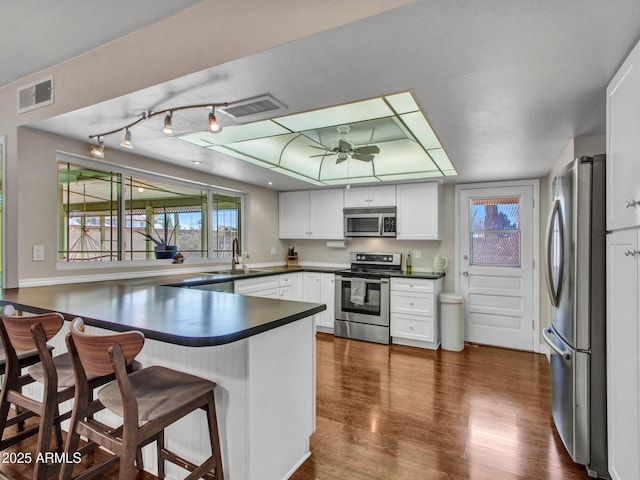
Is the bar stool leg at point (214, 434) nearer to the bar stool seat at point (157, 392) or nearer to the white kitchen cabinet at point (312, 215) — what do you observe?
the bar stool seat at point (157, 392)

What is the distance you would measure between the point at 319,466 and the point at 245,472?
0.55 meters

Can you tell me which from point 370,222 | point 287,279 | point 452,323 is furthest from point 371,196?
point 452,323

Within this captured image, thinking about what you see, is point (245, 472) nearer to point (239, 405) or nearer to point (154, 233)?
point (239, 405)

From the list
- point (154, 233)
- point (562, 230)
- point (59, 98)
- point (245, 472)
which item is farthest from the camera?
point (154, 233)

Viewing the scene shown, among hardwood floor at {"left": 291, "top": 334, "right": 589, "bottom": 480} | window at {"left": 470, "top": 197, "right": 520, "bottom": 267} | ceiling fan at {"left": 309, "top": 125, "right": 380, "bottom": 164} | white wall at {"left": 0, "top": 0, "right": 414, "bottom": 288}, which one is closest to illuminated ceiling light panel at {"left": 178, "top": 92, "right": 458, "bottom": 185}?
ceiling fan at {"left": 309, "top": 125, "right": 380, "bottom": 164}

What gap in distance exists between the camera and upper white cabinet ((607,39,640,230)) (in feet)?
4.56

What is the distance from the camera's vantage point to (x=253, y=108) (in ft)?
7.08

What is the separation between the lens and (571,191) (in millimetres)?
2008

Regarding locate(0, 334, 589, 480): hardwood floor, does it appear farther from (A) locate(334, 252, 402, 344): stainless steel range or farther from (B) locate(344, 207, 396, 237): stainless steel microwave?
(B) locate(344, 207, 396, 237): stainless steel microwave

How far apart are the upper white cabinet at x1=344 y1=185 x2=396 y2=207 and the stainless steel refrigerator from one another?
2.75 metres

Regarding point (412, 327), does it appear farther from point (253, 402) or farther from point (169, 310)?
point (169, 310)

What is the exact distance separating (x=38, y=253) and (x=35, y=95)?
1193 millimetres

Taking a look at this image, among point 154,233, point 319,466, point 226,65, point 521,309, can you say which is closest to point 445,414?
point 319,466

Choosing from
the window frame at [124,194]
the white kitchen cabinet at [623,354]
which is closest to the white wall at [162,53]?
the window frame at [124,194]
